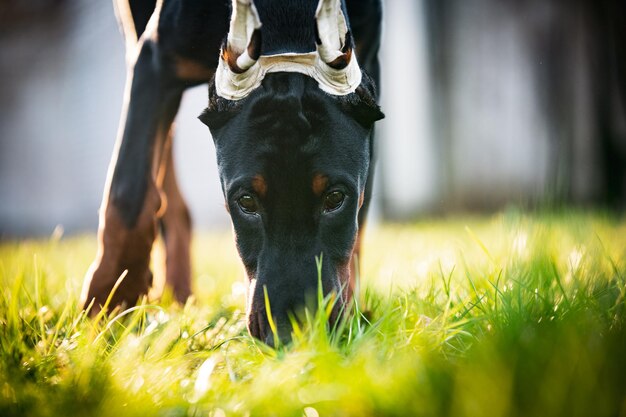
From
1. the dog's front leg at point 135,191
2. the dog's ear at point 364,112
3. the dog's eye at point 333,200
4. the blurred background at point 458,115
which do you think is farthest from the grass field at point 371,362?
the blurred background at point 458,115

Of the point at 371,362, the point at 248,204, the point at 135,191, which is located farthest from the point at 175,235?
the point at 371,362

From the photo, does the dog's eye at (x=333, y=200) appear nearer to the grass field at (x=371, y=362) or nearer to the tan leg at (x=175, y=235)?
Answer: the grass field at (x=371, y=362)

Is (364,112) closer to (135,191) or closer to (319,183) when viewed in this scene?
(319,183)

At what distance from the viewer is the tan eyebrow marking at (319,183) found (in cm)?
179

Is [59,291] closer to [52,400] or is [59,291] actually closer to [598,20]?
[52,400]

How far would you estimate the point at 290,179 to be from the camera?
1778 millimetres

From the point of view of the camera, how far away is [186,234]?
3.25 m

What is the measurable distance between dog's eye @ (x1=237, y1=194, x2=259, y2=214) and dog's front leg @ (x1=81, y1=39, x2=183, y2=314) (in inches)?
18.0

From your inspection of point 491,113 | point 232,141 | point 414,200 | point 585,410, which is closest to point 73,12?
point 232,141

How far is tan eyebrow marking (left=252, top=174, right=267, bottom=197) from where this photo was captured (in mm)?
1787

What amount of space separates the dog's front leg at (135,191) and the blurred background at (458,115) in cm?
329

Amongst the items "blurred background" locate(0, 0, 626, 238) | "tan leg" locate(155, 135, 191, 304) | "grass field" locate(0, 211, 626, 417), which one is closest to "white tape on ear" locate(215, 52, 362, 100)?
"grass field" locate(0, 211, 626, 417)

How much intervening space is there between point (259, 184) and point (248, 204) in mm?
102

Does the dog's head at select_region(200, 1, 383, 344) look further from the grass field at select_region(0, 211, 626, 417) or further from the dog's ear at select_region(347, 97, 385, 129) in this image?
the grass field at select_region(0, 211, 626, 417)
